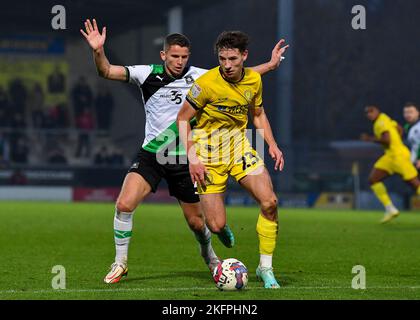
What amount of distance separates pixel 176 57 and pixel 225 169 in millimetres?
1190

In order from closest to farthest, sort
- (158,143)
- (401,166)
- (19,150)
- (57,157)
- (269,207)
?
(269,207) → (158,143) → (401,166) → (19,150) → (57,157)

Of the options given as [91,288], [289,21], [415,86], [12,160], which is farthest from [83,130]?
[91,288]

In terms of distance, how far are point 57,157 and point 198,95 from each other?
25.8 meters

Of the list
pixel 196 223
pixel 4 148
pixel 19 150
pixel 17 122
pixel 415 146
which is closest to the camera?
pixel 196 223

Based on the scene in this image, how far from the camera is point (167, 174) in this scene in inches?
376

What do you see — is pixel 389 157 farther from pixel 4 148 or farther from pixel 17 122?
pixel 17 122

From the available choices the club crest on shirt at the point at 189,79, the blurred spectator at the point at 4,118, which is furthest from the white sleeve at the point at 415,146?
the blurred spectator at the point at 4,118

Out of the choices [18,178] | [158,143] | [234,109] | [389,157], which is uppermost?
[234,109]

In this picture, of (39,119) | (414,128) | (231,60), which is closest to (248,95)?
(231,60)

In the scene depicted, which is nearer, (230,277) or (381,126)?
(230,277)

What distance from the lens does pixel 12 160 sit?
3309 centimetres

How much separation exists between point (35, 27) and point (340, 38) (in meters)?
20.9

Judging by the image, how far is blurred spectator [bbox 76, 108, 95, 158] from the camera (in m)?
35.0

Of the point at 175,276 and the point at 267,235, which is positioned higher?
the point at 267,235
